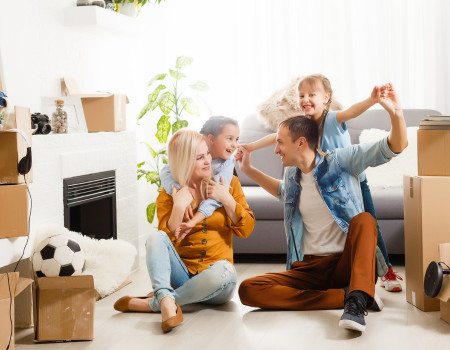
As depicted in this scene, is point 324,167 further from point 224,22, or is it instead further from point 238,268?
point 224,22

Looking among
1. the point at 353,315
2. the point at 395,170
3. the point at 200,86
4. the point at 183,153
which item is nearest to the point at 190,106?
the point at 200,86

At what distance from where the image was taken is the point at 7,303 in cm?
230

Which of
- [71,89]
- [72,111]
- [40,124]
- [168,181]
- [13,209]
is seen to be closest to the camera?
[13,209]

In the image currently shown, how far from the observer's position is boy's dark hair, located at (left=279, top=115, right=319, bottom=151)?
3.02 meters

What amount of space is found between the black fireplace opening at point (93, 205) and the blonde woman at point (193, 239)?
628mm

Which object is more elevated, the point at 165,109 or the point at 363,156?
the point at 165,109

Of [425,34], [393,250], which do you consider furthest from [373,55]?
[393,250]

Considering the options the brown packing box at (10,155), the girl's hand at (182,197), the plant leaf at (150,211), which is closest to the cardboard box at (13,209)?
the brown packing box at (10,155)

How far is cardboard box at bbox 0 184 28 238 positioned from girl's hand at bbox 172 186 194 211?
70 cm

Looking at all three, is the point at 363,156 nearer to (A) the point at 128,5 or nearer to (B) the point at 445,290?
(B) the point at 445,290

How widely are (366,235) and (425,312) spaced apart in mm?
460

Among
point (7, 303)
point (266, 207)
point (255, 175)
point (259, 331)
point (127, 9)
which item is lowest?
point (259, 331)

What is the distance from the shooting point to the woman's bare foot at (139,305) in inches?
117

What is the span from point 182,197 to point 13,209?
0.76 meters
